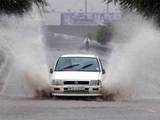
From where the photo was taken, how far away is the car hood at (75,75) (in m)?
22.3

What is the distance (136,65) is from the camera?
119ft

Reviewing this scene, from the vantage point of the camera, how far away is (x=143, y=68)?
1646 inches

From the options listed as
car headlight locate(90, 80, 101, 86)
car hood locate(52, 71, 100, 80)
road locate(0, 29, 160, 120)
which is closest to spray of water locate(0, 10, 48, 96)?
car hood locate(52, 71, 100, 80)

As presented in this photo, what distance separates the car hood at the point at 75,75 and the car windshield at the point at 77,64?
452 mm

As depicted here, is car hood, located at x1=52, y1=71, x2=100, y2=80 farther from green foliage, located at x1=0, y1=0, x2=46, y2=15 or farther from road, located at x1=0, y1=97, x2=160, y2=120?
green foliage, located at x1=0, y1=0, x2=46, y2=15

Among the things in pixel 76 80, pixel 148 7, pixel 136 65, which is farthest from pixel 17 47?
pixel 76 80

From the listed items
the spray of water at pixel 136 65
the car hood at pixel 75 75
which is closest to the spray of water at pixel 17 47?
the spray of water at pixel 136 65

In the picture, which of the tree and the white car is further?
the tree

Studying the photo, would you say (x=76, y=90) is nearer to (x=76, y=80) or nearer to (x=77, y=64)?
(x=76, y=80)

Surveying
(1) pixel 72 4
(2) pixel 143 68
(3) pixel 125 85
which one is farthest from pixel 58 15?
(3) pixel 125 85

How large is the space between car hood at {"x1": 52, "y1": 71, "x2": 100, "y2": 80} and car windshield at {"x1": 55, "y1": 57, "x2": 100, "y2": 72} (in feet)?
1.48

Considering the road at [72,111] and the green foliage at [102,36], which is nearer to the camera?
the road at [72,111]

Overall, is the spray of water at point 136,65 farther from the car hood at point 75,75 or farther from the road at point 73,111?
the road at point 73,111

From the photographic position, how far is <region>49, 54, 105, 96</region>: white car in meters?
22.0
